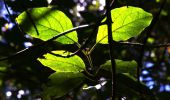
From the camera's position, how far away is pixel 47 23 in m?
0.92

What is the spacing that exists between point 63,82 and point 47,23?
18 cm

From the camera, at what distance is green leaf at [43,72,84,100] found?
3.21ft

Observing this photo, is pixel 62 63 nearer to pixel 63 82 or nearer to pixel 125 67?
pixel 63 82

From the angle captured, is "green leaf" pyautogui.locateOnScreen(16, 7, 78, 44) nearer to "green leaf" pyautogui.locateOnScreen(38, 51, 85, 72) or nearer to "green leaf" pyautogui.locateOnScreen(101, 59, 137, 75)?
"green leaf" pyautogui.locateOnScreen(38, 51, 85, 72)

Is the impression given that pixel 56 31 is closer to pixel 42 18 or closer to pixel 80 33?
pixel 42 18

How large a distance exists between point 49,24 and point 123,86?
41 centimetres

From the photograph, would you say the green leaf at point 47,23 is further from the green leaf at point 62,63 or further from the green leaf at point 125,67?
the green leaf at point 125,67

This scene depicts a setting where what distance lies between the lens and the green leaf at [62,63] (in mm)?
940

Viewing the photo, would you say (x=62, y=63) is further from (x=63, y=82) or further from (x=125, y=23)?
(x=125, y=23)

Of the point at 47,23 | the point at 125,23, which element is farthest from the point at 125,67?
the point at 47,23

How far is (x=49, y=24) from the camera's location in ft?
3.02

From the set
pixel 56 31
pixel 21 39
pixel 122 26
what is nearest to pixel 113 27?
pixel 122 26

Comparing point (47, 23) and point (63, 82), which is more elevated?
point (47, 23)

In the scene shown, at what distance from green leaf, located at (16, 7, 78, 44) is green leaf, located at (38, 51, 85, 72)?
0.05m
